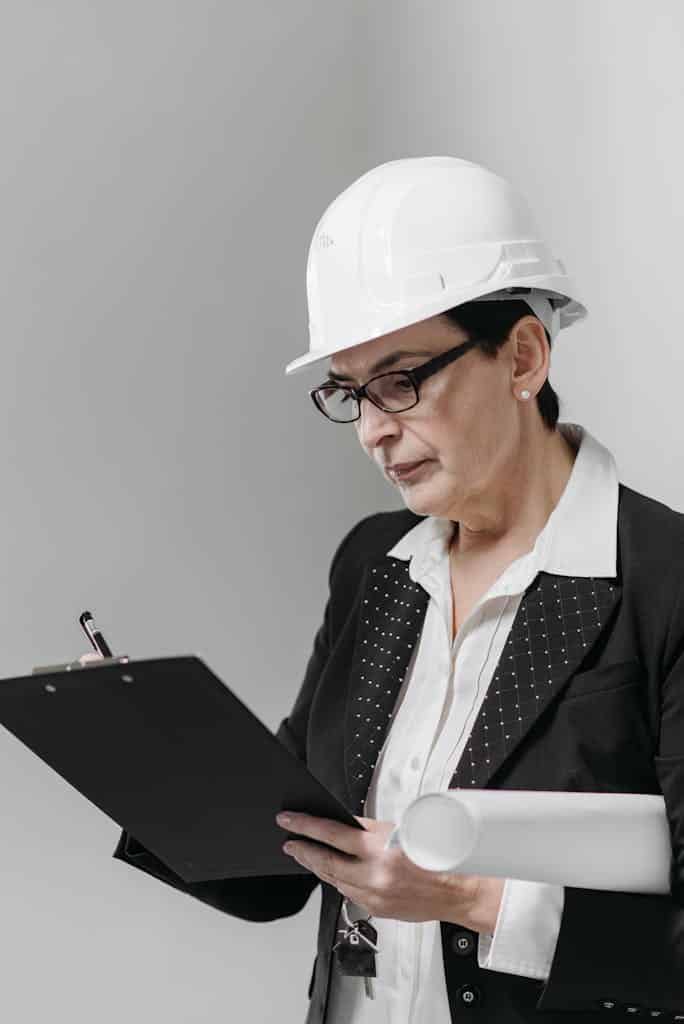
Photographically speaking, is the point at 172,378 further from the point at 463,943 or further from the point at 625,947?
the point at 625,947

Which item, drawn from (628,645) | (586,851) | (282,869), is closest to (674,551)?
(628,645)

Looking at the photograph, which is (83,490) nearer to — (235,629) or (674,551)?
(235,629)

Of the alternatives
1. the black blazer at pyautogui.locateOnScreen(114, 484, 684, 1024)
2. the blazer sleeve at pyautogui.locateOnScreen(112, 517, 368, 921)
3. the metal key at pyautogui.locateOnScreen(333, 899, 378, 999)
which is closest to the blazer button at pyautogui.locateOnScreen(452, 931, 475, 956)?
the black blazer at pyautogui.locateOnScreen(114, 484, 684, 1024)

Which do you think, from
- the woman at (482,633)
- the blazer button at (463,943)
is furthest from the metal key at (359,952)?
the blazer button at (463,943)

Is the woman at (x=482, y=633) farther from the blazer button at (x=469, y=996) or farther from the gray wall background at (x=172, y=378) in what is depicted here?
the gray wall background at (x=172, y=378)

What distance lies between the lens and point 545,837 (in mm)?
1289

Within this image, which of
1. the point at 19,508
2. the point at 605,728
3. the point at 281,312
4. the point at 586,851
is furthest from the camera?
the point at 281,312

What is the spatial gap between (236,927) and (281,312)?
109cm

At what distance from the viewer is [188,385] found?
2582mm

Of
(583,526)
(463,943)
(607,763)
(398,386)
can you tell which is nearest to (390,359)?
(398,386)

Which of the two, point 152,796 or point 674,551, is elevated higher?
point 674,551

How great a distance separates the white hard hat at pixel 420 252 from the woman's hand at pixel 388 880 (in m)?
0.48

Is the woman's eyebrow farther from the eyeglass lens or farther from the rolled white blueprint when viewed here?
the rolled white blueprint

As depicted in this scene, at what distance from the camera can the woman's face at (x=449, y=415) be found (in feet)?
4.93
